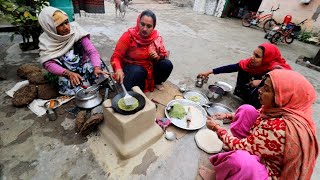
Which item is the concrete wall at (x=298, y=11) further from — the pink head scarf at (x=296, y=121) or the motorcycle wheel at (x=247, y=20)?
the pink head scarf at (x=296, y=121)

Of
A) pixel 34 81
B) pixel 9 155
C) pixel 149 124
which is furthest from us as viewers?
pixel 34 81

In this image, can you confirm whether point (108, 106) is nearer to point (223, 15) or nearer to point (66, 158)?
point (66, 158)

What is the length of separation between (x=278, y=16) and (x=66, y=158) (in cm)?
986

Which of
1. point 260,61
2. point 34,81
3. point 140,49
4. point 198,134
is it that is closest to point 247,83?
point 260,61

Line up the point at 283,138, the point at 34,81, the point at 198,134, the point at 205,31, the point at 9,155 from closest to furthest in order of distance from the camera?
the point at 283,138, the point at 9,155, the point at 198,134, the point at 34,81, the point at 205,31

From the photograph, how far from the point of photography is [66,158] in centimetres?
193

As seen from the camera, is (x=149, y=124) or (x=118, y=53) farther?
(x=118, y=53)

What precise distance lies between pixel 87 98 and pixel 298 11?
9.20m

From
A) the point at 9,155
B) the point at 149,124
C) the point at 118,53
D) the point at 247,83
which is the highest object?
the point at 118,53

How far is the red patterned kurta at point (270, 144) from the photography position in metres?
1.26

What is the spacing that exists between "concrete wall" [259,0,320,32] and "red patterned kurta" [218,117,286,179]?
8.59 meters

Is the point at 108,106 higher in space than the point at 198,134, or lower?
higher

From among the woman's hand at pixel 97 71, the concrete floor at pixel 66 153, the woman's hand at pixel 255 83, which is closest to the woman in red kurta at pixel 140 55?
the woman's hand at pixel 97 71

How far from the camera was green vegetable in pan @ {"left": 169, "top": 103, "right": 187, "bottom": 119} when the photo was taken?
8.29ft
